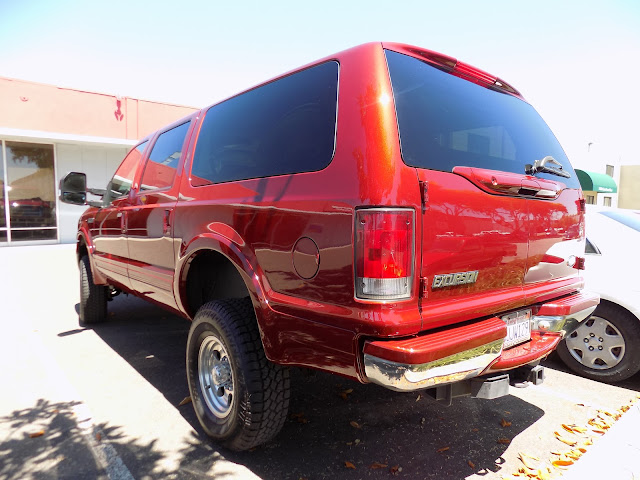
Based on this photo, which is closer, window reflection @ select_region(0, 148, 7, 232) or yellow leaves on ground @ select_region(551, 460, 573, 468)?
yellow leaves on ground @ select_region(551, 460, 573, 468)

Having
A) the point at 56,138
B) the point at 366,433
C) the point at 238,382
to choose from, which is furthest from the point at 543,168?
the point at 56,138

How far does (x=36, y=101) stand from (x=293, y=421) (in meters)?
14.9

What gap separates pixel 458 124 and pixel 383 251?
3.17 ft

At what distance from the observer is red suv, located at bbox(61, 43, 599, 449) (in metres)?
1.79

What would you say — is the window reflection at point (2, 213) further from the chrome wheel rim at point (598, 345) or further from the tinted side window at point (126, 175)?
the chrome wheel rim at point (598, 345)

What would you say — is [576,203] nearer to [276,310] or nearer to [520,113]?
[520,113]

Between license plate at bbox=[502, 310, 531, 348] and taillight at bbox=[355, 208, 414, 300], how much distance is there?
0.83 m

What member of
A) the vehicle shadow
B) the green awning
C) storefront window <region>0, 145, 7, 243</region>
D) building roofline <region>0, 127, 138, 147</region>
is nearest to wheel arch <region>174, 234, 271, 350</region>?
the vehicle shadow

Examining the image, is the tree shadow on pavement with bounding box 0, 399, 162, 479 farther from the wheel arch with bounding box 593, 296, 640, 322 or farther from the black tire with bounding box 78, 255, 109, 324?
the wheel arch with bounding box 593, 296, 640, 322

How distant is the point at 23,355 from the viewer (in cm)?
418

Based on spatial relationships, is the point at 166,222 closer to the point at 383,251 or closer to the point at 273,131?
the point at 273,131

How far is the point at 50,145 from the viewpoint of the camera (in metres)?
14.1

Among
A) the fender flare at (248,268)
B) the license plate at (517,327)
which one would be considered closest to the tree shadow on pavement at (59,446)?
the fender flare at (248,268)

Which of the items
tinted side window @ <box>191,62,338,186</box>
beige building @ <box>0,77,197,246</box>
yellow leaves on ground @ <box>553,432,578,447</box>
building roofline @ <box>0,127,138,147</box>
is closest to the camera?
tinted side window @ <box>191,62,338,186</box>
